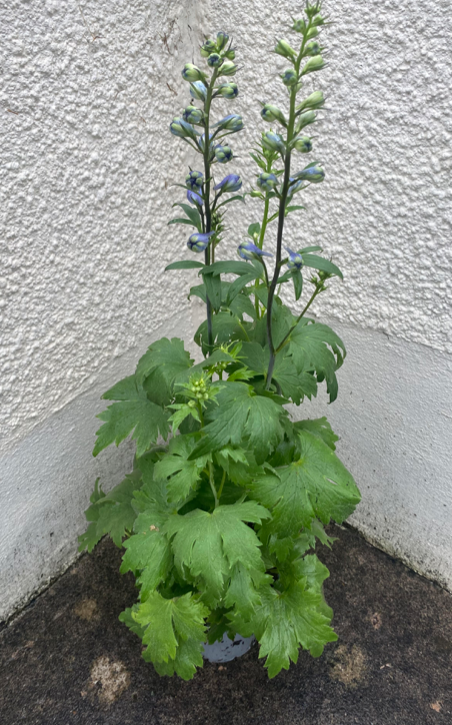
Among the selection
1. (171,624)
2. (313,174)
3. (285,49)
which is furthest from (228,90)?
(171,624)

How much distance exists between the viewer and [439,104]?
1267 mm

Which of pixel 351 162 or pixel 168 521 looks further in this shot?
pixel 351 162

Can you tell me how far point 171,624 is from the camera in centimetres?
117

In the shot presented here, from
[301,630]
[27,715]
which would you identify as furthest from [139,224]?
[27,715]

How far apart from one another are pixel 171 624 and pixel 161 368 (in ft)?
2.03

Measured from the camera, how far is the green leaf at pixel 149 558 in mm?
1142

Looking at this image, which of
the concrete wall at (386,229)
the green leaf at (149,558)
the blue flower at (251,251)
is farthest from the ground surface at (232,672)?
the blue flower at (251,251)

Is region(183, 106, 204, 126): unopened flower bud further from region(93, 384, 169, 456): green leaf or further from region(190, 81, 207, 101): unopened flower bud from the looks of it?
region(93, 384, 169, 456): green leaf

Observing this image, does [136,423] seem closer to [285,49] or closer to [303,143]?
[303,143]

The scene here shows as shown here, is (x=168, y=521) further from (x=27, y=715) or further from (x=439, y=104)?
(x=439, y=104)

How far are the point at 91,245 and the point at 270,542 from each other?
39.6 inches

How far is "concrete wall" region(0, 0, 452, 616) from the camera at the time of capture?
4.18 ft

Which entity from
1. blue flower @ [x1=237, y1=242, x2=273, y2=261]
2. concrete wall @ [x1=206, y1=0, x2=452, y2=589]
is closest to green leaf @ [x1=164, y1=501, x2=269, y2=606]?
blue flower @ [x1=237, y1=242, x2=273, y2=261]

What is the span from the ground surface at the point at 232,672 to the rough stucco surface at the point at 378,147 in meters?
0.95
